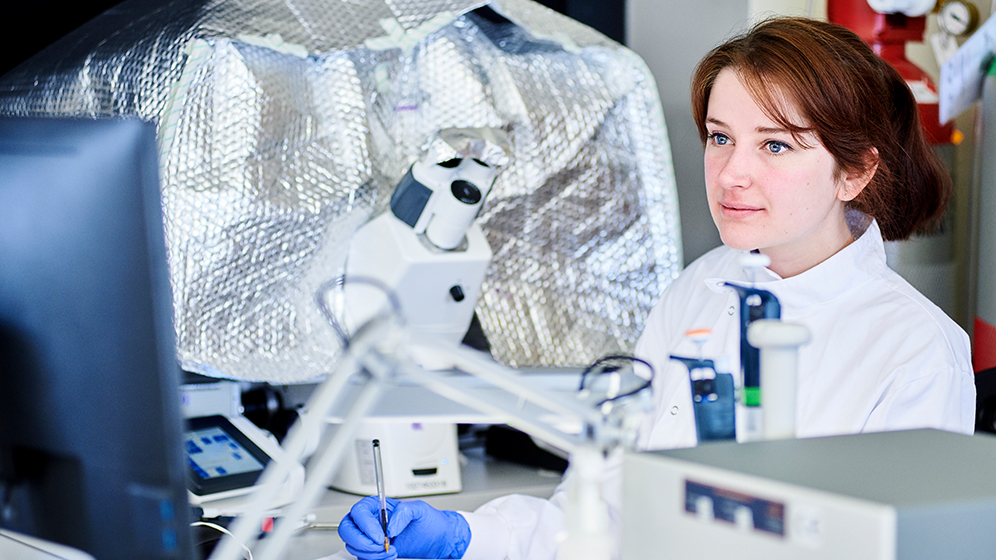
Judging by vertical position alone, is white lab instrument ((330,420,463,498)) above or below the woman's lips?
below

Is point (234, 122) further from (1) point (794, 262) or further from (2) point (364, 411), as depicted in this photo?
(2) point (364, 411)

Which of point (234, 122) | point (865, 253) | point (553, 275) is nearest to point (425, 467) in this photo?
point (553, 275)

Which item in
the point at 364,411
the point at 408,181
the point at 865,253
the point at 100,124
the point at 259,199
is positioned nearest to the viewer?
the point at 364,411

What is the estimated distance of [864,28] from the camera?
171 centimetres

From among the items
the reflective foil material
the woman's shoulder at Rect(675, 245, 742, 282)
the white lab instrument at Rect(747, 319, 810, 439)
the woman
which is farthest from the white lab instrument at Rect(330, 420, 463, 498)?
the white lab instrument at Rect(747, 319, 810, 439)

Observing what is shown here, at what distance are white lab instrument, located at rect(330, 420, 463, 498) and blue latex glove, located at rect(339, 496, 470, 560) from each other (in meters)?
0.38

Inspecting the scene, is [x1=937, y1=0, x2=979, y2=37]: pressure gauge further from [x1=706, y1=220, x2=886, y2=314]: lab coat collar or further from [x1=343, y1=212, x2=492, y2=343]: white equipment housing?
[x1=343, y1=212, x2=492, y2=343]: white equipment housing

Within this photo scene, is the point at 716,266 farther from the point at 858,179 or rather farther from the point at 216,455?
the point at 216,455

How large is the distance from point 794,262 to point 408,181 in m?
0.61

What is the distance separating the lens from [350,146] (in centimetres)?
161

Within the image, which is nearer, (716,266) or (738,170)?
(738,170)

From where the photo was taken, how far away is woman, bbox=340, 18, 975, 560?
3.74ft

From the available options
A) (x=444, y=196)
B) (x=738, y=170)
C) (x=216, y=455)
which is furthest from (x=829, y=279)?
(x=216, y=455)

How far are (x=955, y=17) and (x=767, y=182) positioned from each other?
2.80 ft
